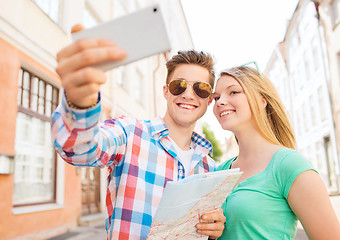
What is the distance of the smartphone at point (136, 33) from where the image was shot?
896mm

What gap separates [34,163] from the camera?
6312 millimetres

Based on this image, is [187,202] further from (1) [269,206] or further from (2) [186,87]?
(2) [186,87]

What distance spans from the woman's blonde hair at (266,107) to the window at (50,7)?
584 cm

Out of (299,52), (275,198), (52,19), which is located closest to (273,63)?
(299,52)

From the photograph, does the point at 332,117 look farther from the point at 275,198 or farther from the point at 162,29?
the point at 162,29

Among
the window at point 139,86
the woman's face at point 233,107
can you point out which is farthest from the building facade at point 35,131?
the window at point 139,86

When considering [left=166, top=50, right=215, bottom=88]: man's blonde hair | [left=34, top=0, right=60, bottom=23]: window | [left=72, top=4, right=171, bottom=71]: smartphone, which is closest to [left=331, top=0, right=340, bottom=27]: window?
[left=34, top=0, right=60, bottom=23]: window

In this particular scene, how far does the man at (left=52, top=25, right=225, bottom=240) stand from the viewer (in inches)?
35.6

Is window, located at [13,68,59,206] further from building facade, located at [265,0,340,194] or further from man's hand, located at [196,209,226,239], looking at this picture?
building facade, located at [265,0,340,194]

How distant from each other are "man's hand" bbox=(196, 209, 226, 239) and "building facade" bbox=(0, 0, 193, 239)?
14.7ft

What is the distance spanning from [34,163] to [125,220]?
210 inches

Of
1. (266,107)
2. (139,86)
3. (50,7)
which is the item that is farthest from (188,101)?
(139,86)

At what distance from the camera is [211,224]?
1636 mm

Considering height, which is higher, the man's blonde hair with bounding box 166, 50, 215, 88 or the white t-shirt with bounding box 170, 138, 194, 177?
the man's blonde hair with bounding box 166, 50, 215, 88
